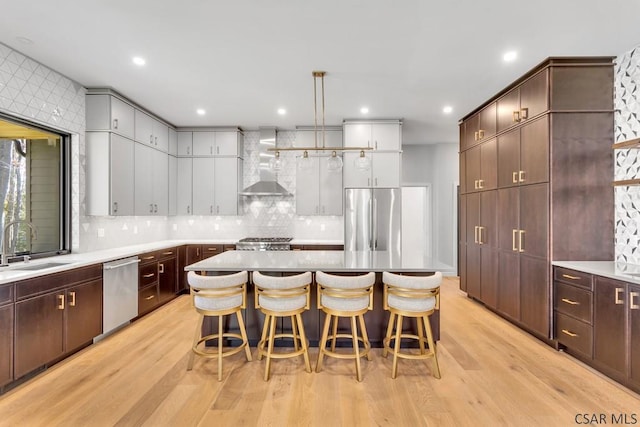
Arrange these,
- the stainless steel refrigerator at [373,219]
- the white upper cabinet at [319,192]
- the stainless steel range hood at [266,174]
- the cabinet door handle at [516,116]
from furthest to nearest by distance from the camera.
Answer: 1. the white upper cabinet at [319,192]
2. the stainless steel range hood at [266,174]
3. the stainless steel refrigerator at [373,219]
4. the cabinet door handle at [516,116]

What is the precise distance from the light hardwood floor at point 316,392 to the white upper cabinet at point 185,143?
3536 millimetres

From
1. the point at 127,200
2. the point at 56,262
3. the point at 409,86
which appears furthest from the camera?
the point at 127,200

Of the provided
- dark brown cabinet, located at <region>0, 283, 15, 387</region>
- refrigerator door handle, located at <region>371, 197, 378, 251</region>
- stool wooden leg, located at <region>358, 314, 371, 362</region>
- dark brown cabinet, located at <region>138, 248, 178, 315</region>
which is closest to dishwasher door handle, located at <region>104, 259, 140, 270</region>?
dark brown cabinet, located at <region>138, 248, 178, 315</region>

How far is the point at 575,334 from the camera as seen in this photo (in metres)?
2.92

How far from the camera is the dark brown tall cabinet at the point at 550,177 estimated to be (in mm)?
3148

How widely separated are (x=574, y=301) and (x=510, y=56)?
95.4 inches

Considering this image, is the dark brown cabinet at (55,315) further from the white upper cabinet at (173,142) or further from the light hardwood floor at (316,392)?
the white upper cabinet at (173,142)

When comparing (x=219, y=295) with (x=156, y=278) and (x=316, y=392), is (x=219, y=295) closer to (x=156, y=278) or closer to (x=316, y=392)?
(x=316, y=392)

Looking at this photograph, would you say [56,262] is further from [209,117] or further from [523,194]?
[523,194]

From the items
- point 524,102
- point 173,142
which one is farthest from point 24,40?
point 524,102

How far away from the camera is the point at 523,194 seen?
3576 millimetres

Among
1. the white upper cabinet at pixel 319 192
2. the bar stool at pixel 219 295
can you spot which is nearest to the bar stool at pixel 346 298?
the bar stool at pixel 219 295

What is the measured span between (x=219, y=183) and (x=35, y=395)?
3.90 meters

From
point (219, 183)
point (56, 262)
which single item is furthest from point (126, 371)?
point (219, 183)
